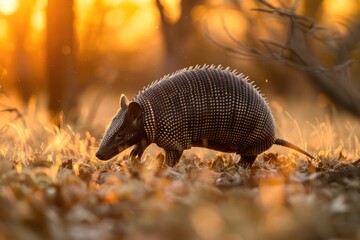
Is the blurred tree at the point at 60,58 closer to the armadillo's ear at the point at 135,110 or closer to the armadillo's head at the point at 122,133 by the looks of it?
the armadillo's head at the point at 122,133

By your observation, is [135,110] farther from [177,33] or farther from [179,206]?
[177,33]

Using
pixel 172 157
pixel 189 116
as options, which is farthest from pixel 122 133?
pixel 189 116

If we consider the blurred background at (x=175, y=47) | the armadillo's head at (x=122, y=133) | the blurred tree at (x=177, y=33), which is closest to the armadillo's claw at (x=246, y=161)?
the armadillo's head at (x=122, y=133)

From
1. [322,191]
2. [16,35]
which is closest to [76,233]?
[322,191]

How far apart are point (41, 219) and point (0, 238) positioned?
33 cm

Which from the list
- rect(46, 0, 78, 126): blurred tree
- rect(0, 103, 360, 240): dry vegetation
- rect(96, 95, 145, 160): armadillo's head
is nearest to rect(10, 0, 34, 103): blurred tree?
rect(46, 0, 78, 126): blurred tree

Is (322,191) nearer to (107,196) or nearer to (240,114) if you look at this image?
(107,196)

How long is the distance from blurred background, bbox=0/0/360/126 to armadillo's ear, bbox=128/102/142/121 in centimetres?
180

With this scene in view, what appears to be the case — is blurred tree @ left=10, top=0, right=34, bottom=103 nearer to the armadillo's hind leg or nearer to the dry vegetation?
the armadillo's hind leg

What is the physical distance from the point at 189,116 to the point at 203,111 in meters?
0.15

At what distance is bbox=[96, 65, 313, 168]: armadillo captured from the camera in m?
A: 6.41

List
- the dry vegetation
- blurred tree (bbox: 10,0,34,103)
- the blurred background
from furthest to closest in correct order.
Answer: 1. blurred tree (bbox: 10,0,34,103)
2. the blurred background
3. the dry vegetation

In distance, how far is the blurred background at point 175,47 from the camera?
8781 mm

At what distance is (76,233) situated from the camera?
302 centimetres
